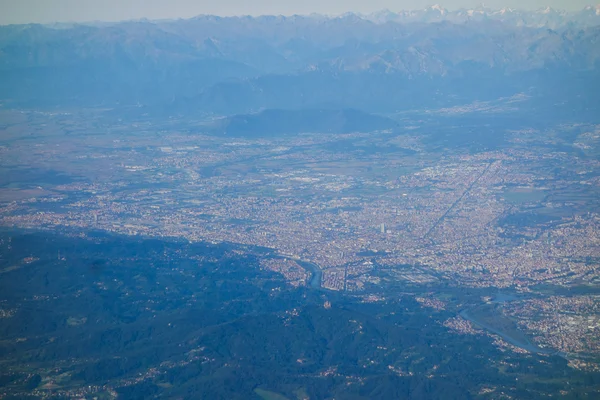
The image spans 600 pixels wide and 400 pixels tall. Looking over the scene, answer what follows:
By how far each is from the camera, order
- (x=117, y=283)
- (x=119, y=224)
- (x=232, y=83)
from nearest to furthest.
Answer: (x=117, y=283), (x=119, y=224), (x=232, y=83)

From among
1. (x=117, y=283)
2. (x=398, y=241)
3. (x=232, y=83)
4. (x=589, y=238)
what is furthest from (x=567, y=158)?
(x=232, y=83)

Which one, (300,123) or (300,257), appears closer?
(300,257)

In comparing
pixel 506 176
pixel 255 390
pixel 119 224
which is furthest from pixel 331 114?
pixel 255 390

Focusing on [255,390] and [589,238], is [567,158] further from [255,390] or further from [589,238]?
[255,390]

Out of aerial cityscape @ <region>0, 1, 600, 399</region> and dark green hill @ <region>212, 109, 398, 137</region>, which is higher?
aerial cityscape @ <region>0, 1, 600, 399</region>

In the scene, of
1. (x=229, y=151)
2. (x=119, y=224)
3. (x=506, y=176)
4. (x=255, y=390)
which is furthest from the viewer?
(x=229, y=151)

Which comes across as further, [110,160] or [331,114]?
[331,114]

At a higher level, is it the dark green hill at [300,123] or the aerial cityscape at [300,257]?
the aerial cityscape at [300,257]

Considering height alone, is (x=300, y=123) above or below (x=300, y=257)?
below

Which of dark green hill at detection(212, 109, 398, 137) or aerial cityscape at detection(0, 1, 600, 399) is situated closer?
aerial cityscape at detection(0, 1, 600, 399)

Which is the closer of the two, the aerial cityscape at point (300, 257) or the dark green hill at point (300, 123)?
the aerial cityscape at point (300, 257)
